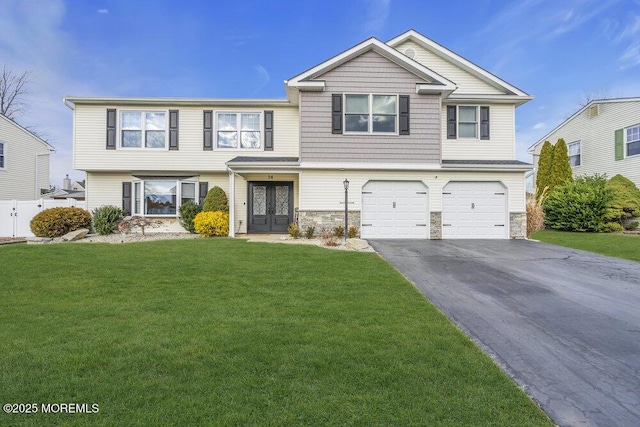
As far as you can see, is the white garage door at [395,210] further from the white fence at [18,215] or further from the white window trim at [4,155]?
the white window trim at [4,155]

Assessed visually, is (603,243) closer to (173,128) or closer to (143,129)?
(173,128)

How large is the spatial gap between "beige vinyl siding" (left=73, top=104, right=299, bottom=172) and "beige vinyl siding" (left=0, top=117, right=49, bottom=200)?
332 inches

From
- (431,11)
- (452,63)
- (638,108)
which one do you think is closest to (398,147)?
(452,63)

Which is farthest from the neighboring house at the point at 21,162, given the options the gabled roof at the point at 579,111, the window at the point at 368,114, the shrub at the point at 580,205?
the gabled roof at the point at 579,111

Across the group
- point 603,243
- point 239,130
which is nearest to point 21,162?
point 239,130

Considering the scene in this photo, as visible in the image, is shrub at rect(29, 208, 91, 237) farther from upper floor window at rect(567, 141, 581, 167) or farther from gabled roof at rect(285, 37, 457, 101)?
upper floor window at rect(567, 141, 581, 167)

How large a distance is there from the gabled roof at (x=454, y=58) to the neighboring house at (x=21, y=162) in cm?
2148

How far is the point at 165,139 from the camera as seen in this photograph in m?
14.5

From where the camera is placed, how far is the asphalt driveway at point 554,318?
9.75 ft

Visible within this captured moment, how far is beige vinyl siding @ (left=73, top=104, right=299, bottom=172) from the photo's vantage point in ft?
47.0

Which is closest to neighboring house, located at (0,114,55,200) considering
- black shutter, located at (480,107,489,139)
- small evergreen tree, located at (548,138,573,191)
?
black shutter, located at (480,107,489,139)

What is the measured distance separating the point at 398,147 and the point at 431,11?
28.0ft

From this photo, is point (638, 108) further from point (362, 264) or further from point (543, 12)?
point (362, 264)

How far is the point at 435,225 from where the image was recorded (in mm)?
13250
